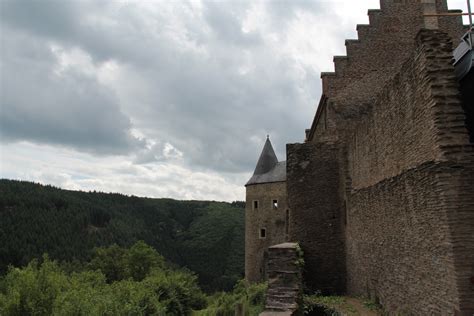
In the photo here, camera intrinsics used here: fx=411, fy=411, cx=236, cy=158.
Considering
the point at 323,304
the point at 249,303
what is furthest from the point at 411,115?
the point at 249,303

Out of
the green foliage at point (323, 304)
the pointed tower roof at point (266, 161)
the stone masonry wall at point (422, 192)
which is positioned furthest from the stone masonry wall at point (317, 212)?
the pointed tower roof at point (266, 161)

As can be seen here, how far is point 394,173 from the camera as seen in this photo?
8.54 m

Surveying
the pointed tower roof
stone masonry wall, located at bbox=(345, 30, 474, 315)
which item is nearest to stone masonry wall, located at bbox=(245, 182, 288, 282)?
the pointed tower roof

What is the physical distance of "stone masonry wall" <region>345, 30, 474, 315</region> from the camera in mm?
5633

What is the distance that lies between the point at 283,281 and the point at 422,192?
5089mm

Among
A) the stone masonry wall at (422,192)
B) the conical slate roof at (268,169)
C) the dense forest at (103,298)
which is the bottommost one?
the dense forest at (103,298)

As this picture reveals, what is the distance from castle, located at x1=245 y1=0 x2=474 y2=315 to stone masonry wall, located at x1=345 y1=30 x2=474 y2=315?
2cm

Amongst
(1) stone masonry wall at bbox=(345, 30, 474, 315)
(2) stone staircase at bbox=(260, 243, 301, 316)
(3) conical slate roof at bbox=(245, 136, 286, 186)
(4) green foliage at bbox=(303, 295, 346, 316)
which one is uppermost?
(3) conical slate roof at bbox=(245, 136, 286, 186)

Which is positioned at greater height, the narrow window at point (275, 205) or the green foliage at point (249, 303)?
the narrow window at point (275, 205)

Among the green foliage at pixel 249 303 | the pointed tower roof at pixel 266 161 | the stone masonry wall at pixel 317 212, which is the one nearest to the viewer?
the stone masonry wall at pixel 317 212

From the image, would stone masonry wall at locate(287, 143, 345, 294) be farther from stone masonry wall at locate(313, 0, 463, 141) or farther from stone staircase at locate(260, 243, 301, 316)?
stone staircase at locate(260, 243, 301, 316)

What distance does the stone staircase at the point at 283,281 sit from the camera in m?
9.16

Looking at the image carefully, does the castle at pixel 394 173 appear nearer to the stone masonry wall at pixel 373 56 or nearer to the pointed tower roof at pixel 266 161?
the stone masonry wall at pixel 373 56

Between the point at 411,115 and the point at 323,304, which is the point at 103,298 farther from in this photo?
the point at 411,115
